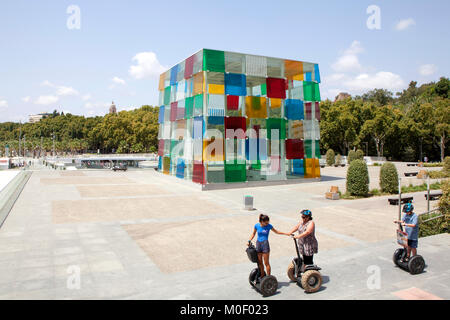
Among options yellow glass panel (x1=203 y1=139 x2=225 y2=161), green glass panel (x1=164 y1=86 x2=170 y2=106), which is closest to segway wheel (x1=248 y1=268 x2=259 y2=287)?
yellow glass panel (x1=203 y1=139 x2=225 y2=161)

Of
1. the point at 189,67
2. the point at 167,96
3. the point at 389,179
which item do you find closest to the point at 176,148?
the point at 167,96

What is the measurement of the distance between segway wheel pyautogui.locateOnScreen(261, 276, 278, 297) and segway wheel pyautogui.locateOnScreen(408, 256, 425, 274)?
12.5 feet

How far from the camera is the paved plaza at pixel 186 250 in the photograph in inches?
328

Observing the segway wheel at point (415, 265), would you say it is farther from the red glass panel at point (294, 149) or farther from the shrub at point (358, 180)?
the red glass panel at point (294, 149)

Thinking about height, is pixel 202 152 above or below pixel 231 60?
below

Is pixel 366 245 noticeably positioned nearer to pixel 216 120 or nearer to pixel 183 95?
pixel 216 120

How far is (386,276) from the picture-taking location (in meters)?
9.12

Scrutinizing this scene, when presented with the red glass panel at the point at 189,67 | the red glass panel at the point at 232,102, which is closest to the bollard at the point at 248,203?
the red glass panel at the point at 232,102

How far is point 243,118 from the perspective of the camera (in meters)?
30.4

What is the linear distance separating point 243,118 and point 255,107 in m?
1.79

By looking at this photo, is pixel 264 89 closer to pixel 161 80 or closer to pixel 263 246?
pixel 161 80

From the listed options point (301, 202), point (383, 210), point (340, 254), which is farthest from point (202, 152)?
point (340, 254)

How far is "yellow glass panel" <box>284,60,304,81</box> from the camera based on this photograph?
3326 cm
